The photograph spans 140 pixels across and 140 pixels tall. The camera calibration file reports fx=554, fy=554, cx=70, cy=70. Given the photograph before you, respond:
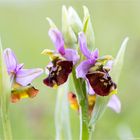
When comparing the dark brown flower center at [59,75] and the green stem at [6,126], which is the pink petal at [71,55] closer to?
the dark brown flower center at [59,75]

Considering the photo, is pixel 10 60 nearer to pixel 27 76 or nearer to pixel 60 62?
pixel 27 76

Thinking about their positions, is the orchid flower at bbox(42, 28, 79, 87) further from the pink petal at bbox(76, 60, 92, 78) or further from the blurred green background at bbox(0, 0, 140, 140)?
the blurred green background at bbox(0, 0, 140, 140)

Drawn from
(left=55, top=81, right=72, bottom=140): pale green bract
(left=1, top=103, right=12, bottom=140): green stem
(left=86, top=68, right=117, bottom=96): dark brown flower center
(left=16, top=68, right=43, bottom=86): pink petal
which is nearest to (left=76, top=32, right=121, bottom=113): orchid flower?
(left=86, top=68, right=117, bottom=96): dark brown flower center

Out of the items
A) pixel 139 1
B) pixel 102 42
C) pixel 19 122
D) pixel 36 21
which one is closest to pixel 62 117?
pixel 19 122

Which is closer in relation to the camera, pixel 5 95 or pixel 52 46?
pixel 5 95

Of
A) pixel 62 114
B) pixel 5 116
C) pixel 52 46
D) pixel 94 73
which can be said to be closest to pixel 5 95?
pixel 5 116
